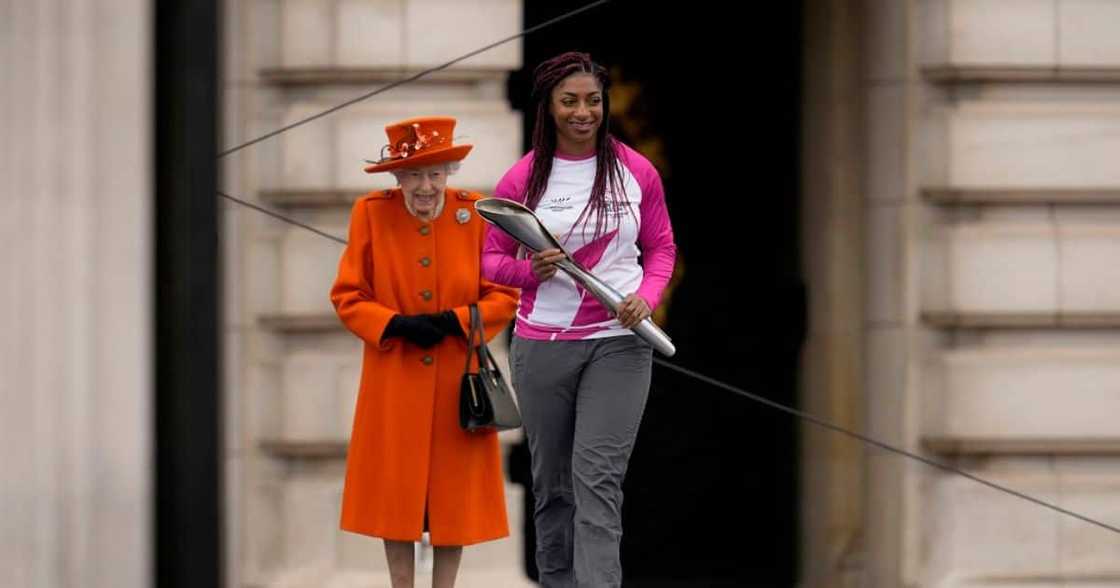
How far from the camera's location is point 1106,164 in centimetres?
740

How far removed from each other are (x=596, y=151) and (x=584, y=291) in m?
0.35

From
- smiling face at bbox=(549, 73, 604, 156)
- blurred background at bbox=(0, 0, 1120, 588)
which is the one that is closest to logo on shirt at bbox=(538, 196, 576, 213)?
smiling face at bbox=(549, 73, 604, 156)

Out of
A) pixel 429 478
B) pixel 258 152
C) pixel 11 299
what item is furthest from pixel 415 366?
pixel 11 299

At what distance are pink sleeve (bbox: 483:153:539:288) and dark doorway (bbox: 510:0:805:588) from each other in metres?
2.42

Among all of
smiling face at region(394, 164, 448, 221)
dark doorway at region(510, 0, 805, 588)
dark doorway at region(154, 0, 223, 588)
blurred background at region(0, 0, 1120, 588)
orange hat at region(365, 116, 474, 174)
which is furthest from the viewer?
dark doorway at region(510, 0, 805, 588)

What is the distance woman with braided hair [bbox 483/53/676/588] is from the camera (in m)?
5.25

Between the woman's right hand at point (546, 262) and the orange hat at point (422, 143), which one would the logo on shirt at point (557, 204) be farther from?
the orange hat at point (422, 143)

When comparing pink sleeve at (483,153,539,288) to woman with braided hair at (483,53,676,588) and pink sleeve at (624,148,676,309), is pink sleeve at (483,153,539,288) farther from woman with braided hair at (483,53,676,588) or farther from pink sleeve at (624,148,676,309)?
pink sleeve at (624,148,676,309)

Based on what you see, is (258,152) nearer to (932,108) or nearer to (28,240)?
Answer: (932,108)

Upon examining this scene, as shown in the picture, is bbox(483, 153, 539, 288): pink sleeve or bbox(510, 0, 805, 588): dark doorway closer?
bbox(483, 153, 539, 288): pink sleeve

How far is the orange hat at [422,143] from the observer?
540 cm

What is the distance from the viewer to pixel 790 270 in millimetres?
7922

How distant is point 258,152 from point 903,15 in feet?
7.50

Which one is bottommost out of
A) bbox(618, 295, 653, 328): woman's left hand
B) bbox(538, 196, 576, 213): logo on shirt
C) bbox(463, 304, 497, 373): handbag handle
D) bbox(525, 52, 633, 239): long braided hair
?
bbox(463, 304, 497, 373): handbag handle
